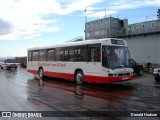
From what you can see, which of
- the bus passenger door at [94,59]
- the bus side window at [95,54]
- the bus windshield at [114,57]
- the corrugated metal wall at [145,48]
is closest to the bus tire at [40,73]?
the bus passenger door at [94,59]

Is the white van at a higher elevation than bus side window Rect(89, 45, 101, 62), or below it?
below

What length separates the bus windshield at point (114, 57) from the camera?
641 inches

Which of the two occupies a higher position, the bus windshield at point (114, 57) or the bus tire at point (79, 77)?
the bus windshield at point (114, 57)

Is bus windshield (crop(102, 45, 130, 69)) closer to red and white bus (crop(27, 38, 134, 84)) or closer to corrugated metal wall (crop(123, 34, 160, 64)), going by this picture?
red and white bus (crop(27, 38, 134, 84))

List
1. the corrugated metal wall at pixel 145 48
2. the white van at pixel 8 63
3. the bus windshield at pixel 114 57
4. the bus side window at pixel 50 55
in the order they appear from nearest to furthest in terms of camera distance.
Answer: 1. the bus windshield at pixel 114 57
2. the bus side window at pixel 50 55
3. the corrugated metal wall at pixel 145 48
4. the white van at pixel 8 63

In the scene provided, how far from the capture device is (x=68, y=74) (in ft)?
65.5

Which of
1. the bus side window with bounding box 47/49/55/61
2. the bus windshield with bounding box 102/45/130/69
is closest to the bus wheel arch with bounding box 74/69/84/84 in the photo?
the bus windshield with bounding box 102/45/130/69

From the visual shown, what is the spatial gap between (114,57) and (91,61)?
1676mm

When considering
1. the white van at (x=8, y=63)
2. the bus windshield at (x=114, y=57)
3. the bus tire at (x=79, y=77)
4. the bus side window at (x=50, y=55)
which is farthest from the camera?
the white van at (x=8, y=63)

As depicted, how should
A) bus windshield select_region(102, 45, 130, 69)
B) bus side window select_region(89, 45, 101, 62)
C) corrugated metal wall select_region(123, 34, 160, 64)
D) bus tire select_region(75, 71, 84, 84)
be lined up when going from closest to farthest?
bus windshield select_region(102, 45, 130, 69) < bus side window select_region(89, 45, 101, 62) < bus tire select_region(75, 71, 84, 84) < corrugated metal wall select_region(123, 34, 160, 64)

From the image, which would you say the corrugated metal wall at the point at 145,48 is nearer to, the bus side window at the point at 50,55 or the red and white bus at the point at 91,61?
the bus side window at the point at 50,55

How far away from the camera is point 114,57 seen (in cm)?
1648

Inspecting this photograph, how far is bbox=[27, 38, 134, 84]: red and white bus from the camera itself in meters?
16.3

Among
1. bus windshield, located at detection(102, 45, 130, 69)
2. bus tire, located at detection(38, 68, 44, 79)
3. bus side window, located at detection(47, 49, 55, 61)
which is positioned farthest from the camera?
bus tire, located at detection(38, 68, 44, 79)
